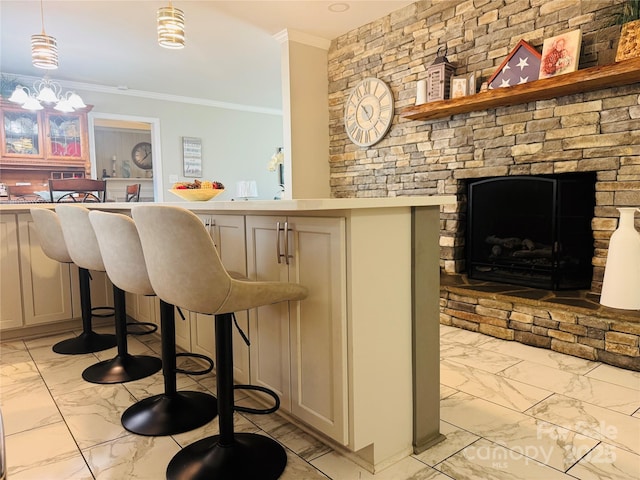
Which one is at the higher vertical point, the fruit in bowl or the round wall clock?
the round wall clock

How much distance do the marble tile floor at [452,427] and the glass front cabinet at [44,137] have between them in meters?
4.16

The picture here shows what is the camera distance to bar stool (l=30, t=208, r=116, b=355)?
2.75 metres

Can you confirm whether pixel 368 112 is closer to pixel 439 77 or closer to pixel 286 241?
pixel 439 77

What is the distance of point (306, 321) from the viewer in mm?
1624

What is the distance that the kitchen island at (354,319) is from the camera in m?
1.47

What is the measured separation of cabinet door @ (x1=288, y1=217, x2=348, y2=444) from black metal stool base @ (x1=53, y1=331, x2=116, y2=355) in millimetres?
1877

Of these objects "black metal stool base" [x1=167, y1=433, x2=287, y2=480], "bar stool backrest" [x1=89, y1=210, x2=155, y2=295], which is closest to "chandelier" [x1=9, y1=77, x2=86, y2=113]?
"bar stool backrest" [x1=89, y1=210, x2=155, y2=295]

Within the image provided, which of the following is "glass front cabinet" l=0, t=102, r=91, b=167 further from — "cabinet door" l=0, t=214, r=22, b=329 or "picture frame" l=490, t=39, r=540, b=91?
"picture frame" l=490, t=39, r=540, b=91

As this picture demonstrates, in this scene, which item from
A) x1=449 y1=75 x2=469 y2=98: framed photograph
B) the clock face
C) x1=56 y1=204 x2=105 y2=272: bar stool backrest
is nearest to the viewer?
x1=56 y1=204 x2=105 y2=272: bar stool backrest

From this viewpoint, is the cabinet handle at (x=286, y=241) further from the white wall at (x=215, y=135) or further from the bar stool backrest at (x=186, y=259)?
the white wall at (x=215, y=135)

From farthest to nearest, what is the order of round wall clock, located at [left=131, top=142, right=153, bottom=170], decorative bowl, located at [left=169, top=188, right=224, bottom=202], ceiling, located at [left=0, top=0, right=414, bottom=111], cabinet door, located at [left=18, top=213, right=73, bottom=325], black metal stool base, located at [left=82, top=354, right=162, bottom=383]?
round wall clock, located at [left=131, top=142, right=153, bottom=170]
ceiling, located at [left=0, top=0, right=414, bottom=111]
cabinet door, located at [left=18, top=213, right=73, bottom=325]
black metal stool base, located at [left=82, top=354, right=162, bottom=383]
decorative bowl, located at [left=169, top=188, right=224, bottom=202]

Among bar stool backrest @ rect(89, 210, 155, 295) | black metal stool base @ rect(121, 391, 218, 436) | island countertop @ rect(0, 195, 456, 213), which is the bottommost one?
black metal stool base @ rect(121, 391, 218, 436)

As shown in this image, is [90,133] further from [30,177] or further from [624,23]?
[624,23]

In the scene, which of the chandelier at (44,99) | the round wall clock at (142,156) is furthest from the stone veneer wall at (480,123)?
the round wall clock at (142,156)
